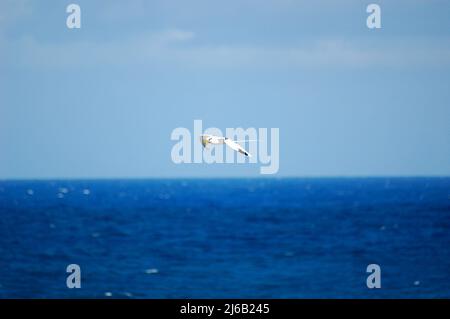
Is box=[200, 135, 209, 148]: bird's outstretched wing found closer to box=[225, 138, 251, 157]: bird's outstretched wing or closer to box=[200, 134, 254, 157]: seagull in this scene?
box=[200, 134, 254, 157]: seagull

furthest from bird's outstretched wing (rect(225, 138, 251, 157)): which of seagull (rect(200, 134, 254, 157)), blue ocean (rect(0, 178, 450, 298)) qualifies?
blue ocean (rect(0, 178, 450, 298))

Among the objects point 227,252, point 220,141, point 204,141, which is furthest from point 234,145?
point 227,252

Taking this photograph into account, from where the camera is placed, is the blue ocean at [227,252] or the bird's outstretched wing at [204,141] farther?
the blue ocean at [227,252]

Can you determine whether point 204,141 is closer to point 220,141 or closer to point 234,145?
point 220,141

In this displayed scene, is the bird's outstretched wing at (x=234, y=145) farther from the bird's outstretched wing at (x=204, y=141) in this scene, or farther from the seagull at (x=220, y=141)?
the bird's outstretched wing at (x=204, y=141)

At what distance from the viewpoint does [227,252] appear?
→ 9539mm

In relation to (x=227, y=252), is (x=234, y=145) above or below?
above

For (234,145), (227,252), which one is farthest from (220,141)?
(227,252)

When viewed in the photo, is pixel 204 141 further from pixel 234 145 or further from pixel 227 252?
pixel 227 252

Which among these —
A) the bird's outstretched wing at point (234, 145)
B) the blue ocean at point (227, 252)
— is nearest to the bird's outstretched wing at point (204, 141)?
the bird's outstretched wing at point (234, 145)

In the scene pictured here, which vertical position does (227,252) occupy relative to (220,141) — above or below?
below

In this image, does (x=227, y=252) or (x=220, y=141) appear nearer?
(x=220, y=141)

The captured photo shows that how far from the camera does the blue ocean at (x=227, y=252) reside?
6656 millimetres
